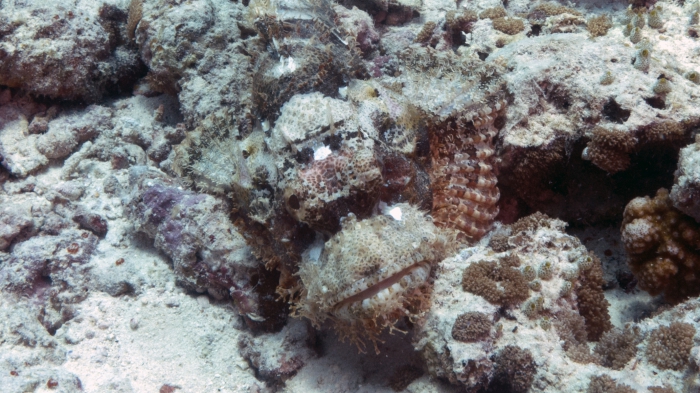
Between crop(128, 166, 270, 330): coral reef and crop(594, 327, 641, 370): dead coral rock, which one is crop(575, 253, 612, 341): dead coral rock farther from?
crop(128, 166, 270, 330): coral reef

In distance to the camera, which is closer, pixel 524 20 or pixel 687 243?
pixel 687 243

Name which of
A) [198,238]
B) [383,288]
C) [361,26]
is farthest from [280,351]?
[361,26]

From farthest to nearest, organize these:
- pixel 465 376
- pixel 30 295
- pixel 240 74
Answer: pixel 240 74, pixel 30 295, pixel 465 376

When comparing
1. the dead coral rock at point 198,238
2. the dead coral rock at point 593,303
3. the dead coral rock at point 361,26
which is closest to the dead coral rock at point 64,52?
the dead coral rock at point 198,238

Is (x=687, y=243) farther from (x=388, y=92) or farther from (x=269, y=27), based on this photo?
(x=269, y=27)

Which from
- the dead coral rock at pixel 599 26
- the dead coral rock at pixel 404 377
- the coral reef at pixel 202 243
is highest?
the dead coral rock at pixel 599 26

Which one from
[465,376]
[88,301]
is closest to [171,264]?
[88,301]

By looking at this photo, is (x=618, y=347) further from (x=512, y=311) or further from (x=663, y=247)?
(x=663, y=247)

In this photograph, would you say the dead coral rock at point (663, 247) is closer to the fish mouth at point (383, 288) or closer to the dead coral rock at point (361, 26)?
the fish mouth at point (383, 288)
